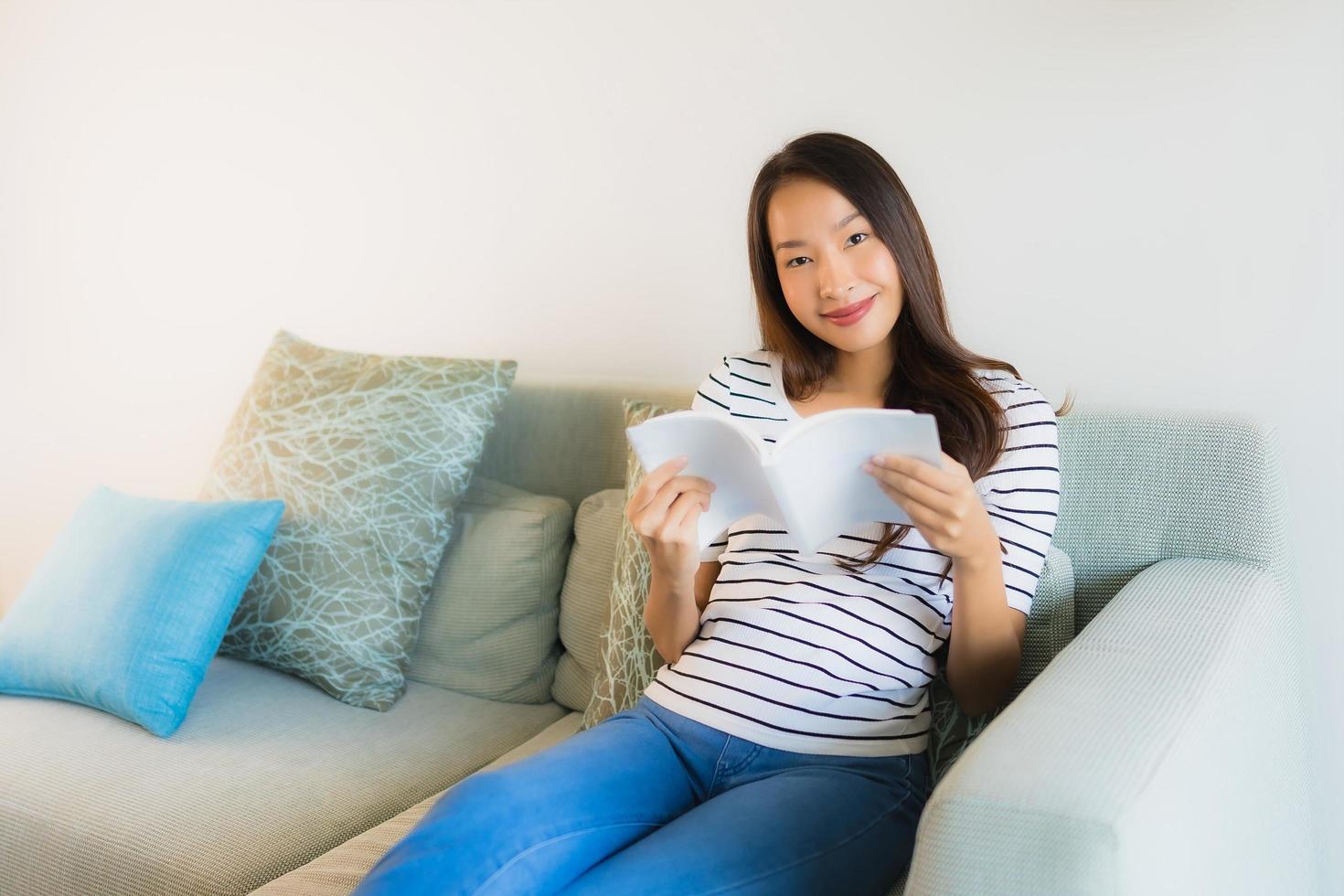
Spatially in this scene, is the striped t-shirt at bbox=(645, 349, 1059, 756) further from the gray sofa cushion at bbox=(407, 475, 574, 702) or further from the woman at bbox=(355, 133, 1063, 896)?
the gray sofa cushion at bbox=(407, 475, 574, 702)

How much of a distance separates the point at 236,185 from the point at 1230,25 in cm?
216

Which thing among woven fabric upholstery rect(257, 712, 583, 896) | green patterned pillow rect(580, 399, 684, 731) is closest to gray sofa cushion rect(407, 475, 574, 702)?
green patterned pillow rect(580, 399, 684, 731)

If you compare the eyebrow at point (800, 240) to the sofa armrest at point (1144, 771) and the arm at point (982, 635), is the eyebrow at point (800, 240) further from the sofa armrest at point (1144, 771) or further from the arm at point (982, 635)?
the sofa armrest at point (1144, 771)

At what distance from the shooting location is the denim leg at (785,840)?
927 mm

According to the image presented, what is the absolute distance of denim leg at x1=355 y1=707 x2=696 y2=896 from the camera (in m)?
0.92

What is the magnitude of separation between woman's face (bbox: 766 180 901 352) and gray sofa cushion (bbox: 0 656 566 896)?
83 centimetres

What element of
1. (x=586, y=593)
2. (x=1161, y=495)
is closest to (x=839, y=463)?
(x=1161, y=495)

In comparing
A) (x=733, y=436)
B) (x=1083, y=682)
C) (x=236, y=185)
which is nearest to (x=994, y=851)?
(x=1083, y=682)

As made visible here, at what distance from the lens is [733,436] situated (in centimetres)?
98

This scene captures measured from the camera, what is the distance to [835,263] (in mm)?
1238

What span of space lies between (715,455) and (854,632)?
29cm

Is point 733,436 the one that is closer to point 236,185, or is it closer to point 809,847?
point 809,847

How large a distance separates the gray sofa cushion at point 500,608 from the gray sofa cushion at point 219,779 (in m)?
0.06

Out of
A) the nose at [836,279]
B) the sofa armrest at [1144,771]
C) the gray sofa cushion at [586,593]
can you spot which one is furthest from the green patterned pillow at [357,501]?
the sofa armrest at [1144,771]
